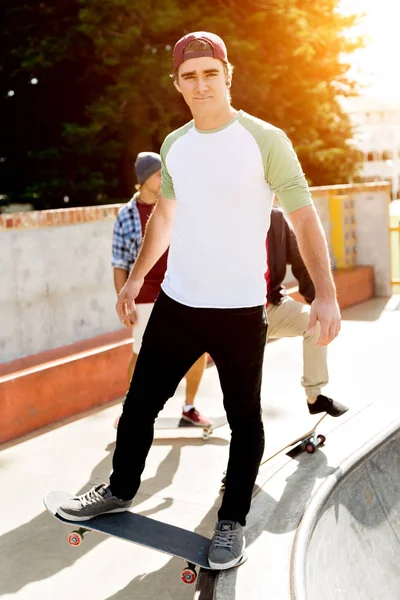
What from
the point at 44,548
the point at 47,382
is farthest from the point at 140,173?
the point at 44,548

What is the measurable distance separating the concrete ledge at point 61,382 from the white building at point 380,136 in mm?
81841

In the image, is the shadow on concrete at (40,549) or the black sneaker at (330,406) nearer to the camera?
the shadow on concrete at (40,549)

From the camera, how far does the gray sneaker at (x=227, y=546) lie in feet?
10.6

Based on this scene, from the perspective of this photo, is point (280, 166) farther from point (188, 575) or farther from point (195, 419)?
point (195, 419)

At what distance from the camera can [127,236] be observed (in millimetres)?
5254

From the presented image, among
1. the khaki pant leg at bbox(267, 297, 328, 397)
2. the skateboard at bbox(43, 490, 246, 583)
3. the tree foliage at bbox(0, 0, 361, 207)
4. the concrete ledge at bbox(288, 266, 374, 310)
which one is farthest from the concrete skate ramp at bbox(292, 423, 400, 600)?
the tree foliage at bbox(0, 0, 361, 207)

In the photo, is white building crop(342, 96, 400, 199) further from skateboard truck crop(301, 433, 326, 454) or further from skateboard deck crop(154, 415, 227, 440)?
skateboard truck crop(301, 433, 326, 454)

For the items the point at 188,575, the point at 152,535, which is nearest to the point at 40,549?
the point at 152,535

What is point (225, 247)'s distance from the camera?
122 inches

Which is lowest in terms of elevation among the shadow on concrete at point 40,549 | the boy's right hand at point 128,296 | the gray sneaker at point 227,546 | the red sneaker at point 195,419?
the shadow on concrete at point 40,549

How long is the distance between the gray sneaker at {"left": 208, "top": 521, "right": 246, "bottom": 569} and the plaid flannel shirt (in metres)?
2.35

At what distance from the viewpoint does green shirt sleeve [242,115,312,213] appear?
117 inches

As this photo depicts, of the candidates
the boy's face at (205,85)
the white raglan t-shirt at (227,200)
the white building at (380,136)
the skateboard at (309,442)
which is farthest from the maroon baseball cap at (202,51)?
the white building at (380,136)

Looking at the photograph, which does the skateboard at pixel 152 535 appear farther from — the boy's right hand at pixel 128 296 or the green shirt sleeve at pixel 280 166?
the green shirt sleeve at pixel 280 166
